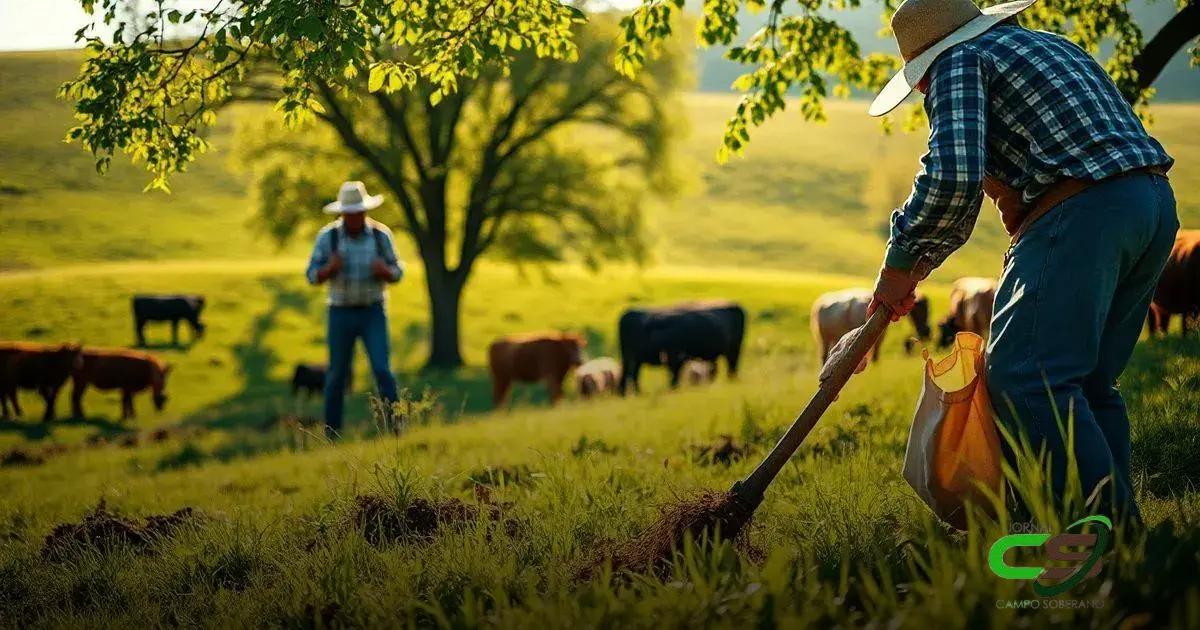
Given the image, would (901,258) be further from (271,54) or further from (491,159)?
(491,159)

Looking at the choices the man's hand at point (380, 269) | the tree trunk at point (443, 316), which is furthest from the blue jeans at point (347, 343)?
the tree trunk at point (443, 316)

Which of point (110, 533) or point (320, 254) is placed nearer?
point (110, 533)

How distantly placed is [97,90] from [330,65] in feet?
4.36

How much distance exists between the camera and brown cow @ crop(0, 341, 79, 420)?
16438 mm

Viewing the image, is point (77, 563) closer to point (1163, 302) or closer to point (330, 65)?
point (330, 65)

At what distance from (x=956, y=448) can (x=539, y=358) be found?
14.4 metres

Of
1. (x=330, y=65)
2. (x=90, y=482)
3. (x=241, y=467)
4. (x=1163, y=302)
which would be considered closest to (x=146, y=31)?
(x=330, y=65)

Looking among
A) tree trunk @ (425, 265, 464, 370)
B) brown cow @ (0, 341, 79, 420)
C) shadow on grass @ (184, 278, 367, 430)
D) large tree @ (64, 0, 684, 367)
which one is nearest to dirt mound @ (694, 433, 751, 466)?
shadow on grass @ (184, 278, 367, 430)

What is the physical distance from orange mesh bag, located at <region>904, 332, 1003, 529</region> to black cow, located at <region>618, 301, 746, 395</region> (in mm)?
14029

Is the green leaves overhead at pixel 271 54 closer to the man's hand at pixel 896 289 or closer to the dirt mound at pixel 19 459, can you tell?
the man's hand at pixel 896 289

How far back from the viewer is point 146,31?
215 inches

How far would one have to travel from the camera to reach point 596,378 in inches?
692

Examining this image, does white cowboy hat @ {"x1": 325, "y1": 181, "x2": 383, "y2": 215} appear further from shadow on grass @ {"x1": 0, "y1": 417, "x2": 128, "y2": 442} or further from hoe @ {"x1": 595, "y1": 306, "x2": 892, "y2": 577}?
shadow on grass @ {"x1": 0, "y1": 417, "x2": 128, "y2": 442}

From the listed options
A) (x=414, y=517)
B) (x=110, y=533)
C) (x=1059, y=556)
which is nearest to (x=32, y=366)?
(x=110, y=533)
